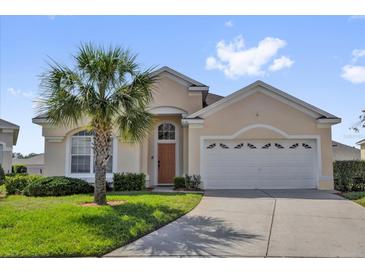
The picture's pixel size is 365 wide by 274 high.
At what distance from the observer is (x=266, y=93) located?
54.4ft

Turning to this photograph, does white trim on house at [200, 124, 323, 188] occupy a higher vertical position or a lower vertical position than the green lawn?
higher

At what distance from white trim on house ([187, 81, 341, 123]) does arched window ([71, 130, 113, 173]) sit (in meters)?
5.46

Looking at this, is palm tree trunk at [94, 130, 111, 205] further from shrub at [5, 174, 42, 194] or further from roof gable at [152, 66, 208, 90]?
roof gable at [152, 66, 208, 90]

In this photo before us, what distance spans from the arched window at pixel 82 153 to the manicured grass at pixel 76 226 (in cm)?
642

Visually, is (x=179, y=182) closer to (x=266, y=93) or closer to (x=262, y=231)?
(x=266, y=93)

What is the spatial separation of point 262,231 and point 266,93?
9615mm

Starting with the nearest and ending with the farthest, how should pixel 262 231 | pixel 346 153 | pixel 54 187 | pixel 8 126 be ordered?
1. pixel 262 231
2. pixel 54 187
3. pixel 8 126
4. pixel 346 153

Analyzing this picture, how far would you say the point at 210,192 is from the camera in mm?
15039

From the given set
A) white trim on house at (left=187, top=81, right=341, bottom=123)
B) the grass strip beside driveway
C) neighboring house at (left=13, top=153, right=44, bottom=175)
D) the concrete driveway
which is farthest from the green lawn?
neighboring house at (left=13, top=153, right=44, bottom=175)

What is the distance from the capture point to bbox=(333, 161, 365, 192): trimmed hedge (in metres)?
16.5

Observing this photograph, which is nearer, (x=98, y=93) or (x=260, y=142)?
(x=98, y=93)

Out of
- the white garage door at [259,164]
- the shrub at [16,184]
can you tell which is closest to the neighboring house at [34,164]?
the shrub at [16,184]

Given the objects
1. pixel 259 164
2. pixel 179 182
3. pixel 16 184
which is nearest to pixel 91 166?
pixel 16 184
